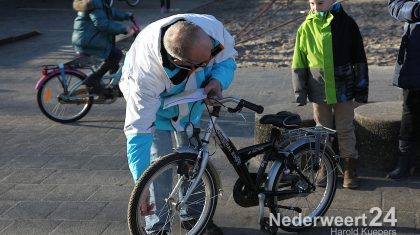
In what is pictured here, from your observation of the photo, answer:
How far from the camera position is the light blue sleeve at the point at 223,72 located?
389 centimetres

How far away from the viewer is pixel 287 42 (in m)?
12.4

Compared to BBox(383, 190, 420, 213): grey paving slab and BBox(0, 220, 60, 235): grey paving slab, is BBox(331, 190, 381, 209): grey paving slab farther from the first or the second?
BBox(0, 220, 60, 235): grey paving slab

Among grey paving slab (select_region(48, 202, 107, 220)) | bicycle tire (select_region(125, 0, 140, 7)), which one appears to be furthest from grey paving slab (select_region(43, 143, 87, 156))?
bicycle tire (select_region(125, 0, 140, 7))

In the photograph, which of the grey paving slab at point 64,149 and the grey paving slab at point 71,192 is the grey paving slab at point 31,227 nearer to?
the grey paving slab at point 71,192

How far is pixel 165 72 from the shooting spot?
3672mm

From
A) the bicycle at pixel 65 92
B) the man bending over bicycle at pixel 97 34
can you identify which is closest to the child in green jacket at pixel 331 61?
the man bending over bicycle at pixel 97 34

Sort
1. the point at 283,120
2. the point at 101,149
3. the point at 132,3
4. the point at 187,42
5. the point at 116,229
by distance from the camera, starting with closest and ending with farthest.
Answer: the point at 187,42 < the point at 283,120 < the point at 116,229 < the point at 101,149 < the point at 132,3

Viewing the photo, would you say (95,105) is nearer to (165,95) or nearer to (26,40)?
(165,95)

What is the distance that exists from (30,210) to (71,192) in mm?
416

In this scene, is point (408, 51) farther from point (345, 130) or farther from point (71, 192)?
point (71, 192)

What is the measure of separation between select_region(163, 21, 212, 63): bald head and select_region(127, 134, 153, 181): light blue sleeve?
1.62ft

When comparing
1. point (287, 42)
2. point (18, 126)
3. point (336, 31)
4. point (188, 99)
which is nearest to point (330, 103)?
point (336, 31)

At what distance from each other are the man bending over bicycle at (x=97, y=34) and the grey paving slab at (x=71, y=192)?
2.20 metres

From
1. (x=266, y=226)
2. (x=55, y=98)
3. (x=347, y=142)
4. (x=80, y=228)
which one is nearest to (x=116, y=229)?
(x=80, y=228)
